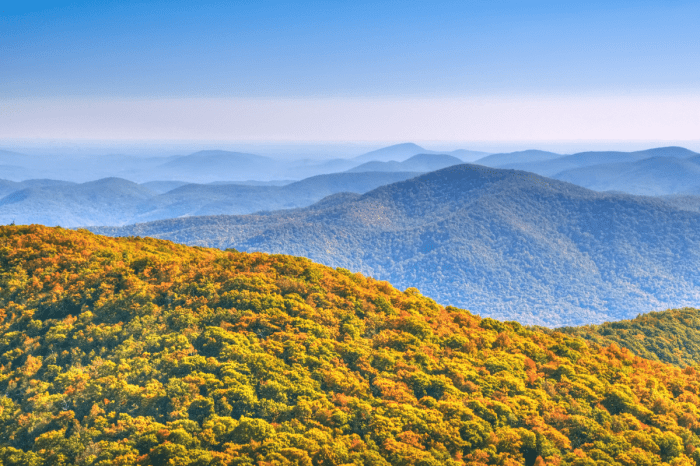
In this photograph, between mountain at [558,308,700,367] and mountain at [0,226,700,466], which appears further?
mountain at [558,308,700,367]

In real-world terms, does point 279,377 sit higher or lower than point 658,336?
higher

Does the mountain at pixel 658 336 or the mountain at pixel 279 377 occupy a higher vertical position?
the mountain at pixel 279 377

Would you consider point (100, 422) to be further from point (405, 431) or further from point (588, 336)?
point (588, 336)

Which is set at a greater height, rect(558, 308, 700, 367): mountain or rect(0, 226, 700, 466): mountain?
rect(0, 226, 700, 466): mountain

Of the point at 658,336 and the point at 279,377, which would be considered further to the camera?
the point at 658,336

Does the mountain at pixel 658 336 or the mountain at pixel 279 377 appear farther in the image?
the mountain at pixel 658 336
